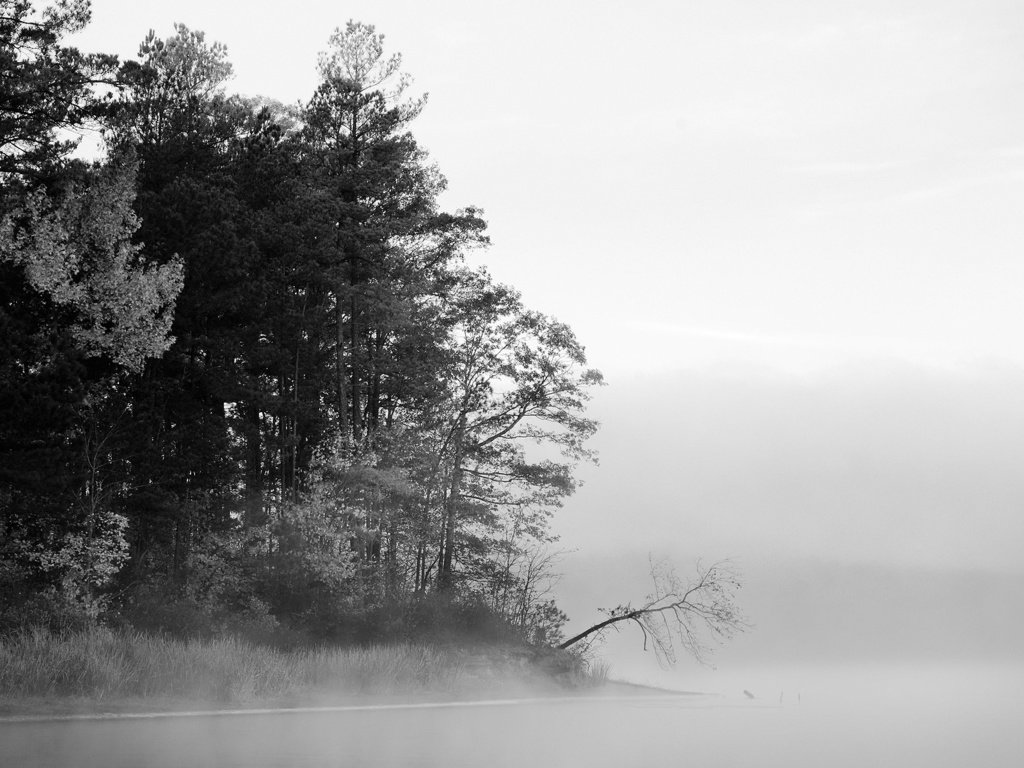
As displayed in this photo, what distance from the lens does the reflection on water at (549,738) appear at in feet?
47.1

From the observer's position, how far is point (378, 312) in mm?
36875

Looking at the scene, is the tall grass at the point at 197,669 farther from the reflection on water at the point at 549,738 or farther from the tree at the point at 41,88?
the tree at the point at 41,88

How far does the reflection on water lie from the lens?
47.1 ft

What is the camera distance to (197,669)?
21.8m

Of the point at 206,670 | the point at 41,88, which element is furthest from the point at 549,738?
the point at 41,88

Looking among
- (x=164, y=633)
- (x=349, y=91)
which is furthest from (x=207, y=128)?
(x=164, y=633)

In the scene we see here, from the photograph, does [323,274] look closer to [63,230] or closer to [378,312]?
[378,312]

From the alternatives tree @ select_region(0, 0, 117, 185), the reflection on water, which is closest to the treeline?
tree @ select_region(0, 0, 117, 185)

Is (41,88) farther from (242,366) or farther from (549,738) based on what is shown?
(549,738)

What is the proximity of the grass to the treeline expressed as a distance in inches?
100

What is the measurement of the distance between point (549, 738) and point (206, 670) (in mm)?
7470

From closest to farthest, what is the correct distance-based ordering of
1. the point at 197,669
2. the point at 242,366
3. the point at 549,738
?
1. the point at 549,738
2. the point at 197,669
3. the point at 242,366

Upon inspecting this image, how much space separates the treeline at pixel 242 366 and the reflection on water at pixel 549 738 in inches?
310

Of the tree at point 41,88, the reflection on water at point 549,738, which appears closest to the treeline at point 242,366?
the tree at point 41,88
